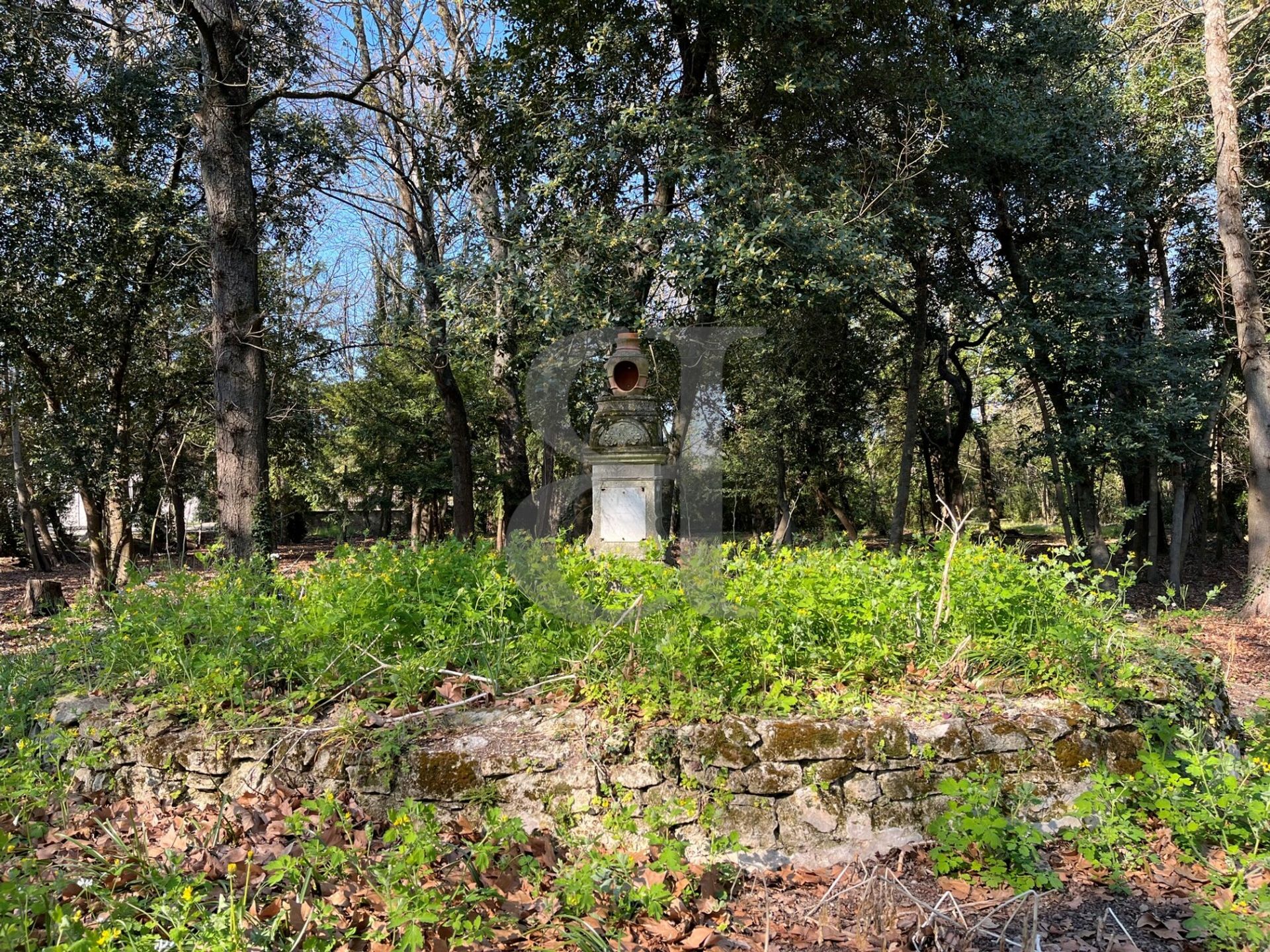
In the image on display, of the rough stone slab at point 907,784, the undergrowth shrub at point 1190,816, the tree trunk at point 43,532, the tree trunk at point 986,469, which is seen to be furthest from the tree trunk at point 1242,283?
the tree trunk at point 43,532

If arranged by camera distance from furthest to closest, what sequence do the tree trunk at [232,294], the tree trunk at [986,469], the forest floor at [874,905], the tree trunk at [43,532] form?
the tree trunk at [43,532]
the tree trunk at [986,469]
the tree trunk at [232,294]
the forest floor at [874,905]

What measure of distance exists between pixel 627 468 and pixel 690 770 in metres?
3.92

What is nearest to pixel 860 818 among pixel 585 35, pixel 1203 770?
pixel 1203 770

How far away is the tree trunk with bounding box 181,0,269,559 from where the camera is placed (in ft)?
20.5

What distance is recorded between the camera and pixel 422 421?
49.6ft

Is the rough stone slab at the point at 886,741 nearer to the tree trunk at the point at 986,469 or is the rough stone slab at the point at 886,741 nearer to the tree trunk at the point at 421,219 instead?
the tree trunk at the point at 421,219

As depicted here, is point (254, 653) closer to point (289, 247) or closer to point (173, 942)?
point (173, 942)

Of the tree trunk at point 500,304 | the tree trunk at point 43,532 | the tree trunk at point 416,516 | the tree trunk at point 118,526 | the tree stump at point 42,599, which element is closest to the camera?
the tree trunk at point 500,304

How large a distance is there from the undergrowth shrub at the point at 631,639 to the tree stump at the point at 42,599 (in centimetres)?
532

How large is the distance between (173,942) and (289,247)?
430 inches

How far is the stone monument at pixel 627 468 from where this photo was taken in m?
6.67

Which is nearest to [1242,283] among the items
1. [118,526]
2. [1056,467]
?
[1056,467]

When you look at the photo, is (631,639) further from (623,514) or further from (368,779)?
(623,514)

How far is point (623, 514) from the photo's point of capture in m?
6.71
